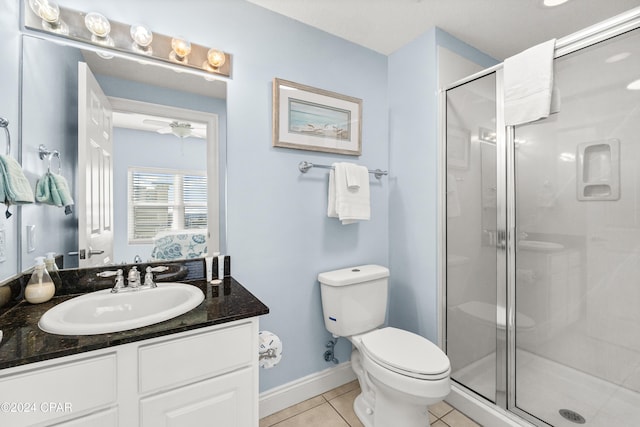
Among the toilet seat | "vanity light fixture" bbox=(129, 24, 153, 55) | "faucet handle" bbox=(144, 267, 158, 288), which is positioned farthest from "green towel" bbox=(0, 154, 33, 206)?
the toilet seat

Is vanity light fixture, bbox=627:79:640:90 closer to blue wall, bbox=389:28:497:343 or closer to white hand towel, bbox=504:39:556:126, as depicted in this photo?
white hand towel, bbox=504:39:556:126

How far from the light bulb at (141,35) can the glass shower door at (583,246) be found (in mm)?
1917

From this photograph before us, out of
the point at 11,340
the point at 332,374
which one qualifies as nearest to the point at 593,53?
the point at 332,374

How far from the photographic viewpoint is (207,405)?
3.23ft

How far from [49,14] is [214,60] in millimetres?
649

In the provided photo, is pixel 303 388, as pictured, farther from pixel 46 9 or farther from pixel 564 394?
pixel 46 9

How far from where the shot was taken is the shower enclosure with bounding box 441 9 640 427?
1.23 meters

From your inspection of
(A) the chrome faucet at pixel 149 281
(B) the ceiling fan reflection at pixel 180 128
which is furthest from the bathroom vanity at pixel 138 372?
(B) the ceiling fan reflection at pixel 180 128

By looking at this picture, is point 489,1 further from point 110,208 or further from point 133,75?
point 110,208

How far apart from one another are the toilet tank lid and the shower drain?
1062 mm

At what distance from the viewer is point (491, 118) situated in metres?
1.65

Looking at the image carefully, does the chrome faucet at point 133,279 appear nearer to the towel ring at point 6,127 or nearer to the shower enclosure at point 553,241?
the towel ring at point 6,127

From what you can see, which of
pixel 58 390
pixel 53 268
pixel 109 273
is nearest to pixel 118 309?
pixel 109 273

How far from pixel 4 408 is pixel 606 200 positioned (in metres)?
2.17
